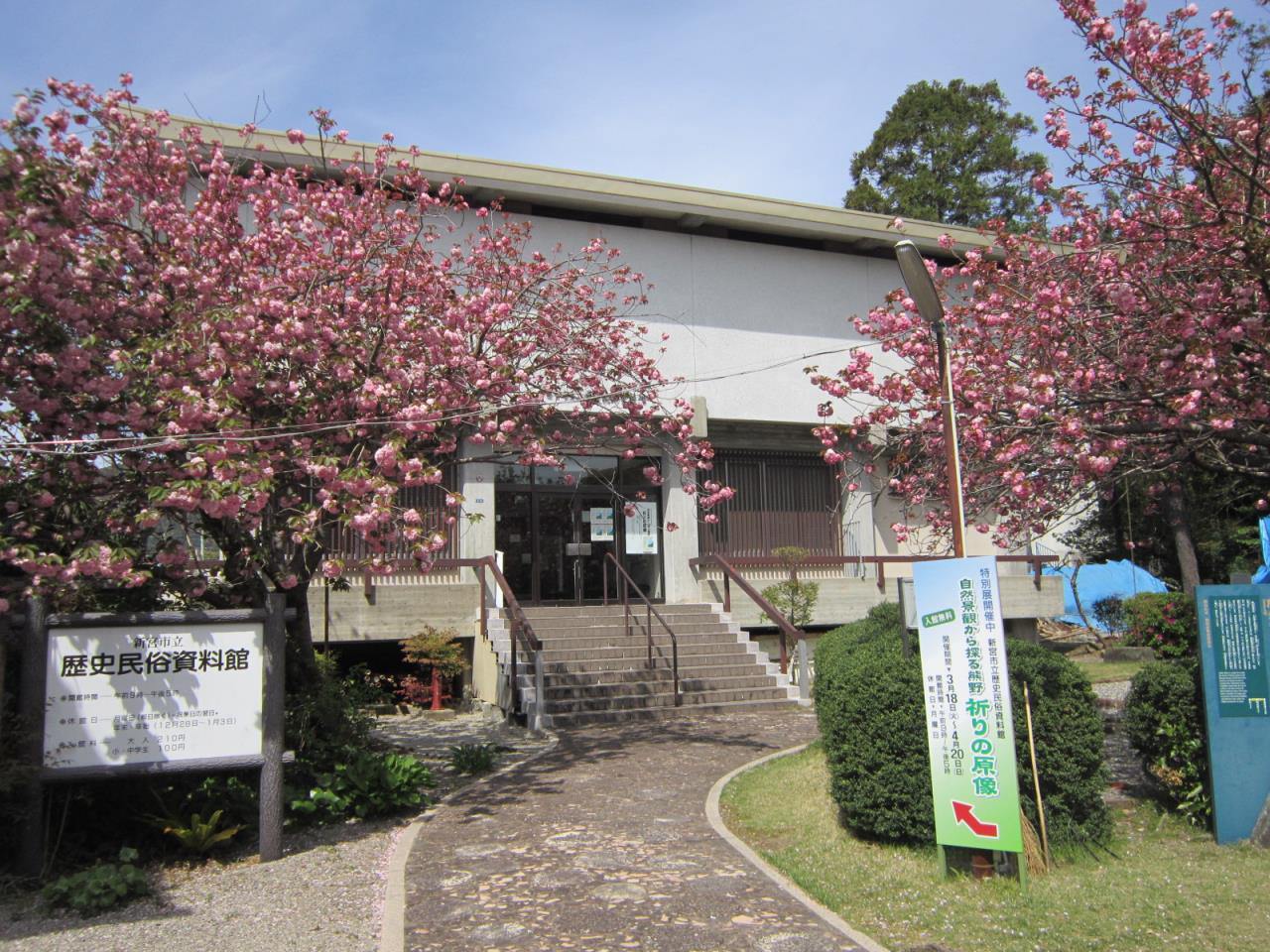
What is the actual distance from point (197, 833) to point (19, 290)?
13.4 ft

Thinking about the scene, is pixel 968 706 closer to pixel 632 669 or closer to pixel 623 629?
pixel 632 669

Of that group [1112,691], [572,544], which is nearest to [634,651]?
[572,544]

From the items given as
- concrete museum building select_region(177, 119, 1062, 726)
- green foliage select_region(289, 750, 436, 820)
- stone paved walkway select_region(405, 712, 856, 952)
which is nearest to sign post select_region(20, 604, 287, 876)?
green foliage select_region(289, 750, 436, 820)

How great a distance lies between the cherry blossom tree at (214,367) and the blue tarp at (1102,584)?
56.4 ft

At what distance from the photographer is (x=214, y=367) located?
7754 millimetres

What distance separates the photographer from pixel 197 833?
7.32m

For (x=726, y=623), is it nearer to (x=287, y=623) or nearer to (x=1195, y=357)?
(x=287, y=623)

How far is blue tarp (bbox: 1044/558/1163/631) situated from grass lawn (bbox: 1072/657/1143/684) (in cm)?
341

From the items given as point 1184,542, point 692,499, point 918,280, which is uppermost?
point 918,280

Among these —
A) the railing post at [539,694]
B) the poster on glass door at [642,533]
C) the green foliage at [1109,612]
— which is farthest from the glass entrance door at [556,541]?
the green foliage at [1109,612]

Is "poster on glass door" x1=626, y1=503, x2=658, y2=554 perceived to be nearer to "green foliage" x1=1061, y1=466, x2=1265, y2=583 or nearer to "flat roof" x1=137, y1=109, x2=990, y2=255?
"flat roof" x1=137, y1=109, x2=990, y2=255

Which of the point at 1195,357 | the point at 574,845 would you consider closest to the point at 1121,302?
the point at 1195,357

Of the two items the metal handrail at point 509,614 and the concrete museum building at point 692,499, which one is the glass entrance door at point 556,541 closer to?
the concrete museum building at point 692,499

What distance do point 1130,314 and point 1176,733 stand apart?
3.32 metres
